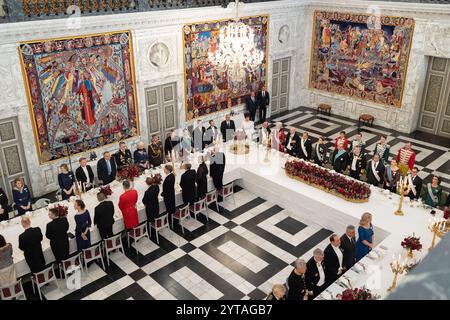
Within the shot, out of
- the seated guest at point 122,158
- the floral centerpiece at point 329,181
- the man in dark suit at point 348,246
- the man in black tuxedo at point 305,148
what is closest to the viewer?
the man in dark suit at point 348,246

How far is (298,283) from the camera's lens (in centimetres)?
641

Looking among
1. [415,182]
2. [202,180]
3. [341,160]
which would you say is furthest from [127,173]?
[415,182]

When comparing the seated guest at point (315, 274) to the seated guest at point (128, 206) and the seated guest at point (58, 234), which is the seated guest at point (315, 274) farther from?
the seated guest at point (58, 234)

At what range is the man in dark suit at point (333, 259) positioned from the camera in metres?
6.92

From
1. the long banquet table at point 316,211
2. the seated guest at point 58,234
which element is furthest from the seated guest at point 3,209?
the seated guest at point 58,234

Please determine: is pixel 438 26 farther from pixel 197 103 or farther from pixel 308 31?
pixel 197 103

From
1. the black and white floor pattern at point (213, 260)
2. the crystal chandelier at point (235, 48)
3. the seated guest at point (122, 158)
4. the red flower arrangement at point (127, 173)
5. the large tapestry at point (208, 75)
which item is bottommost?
the black and white floor pattern at point (213, 260)

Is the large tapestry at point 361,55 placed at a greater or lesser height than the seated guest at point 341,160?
greater

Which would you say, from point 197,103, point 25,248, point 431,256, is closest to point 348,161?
point 197,103

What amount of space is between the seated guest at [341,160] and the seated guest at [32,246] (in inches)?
286

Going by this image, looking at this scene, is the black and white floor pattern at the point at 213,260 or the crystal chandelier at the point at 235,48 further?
the crystal chandelier at the point at 235,48

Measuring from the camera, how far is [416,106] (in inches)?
602

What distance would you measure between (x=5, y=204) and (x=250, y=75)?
9877 mm

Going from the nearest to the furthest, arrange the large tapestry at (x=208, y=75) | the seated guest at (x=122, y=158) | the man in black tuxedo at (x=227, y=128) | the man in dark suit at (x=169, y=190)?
the man in dark suit at (x=169, y=190), the seated guest at (x=122, y=158), the man in black tuxedo at (x=227, y=128), the large tapestry at (x=208, y=75)
